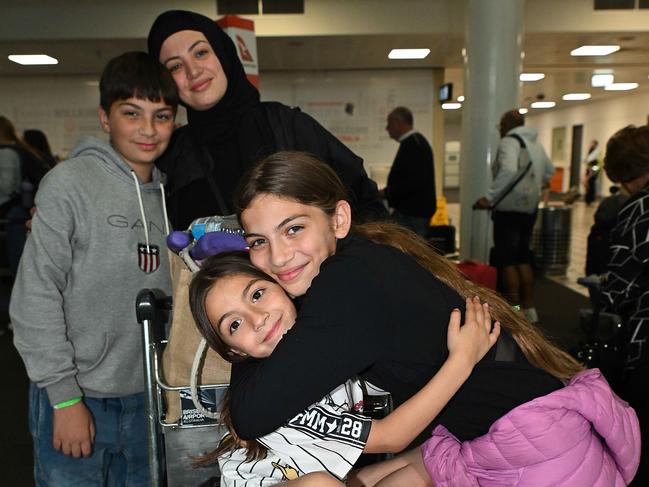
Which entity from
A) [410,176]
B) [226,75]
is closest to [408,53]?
[410,176]

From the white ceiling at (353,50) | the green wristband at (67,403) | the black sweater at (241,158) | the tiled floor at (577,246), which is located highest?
the white ceiling at (353,50)

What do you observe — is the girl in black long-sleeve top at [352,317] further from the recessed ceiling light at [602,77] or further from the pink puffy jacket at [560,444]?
the recessed ceiling light at [602,77]

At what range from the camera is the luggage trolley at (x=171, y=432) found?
1399 millimetres

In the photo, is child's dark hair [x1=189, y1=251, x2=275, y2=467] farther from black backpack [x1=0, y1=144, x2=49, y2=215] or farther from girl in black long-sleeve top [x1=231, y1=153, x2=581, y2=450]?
black backpack [x1=0, y1=144, x2=49, y2=215]

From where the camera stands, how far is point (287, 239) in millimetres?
1338

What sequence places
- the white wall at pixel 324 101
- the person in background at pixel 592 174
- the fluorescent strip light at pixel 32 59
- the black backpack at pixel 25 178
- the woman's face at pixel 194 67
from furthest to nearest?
the person in background at pixel 592 174
the white wall at pixel 324 101
the fluorescent strip light at pixel 32 59
the black backpack at pixel 25 178
the woman's face at pixel 194 67

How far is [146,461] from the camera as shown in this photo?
1770 mm

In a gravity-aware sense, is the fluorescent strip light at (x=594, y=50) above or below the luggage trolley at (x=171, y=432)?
above

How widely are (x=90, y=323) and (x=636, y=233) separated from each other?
2.47 m

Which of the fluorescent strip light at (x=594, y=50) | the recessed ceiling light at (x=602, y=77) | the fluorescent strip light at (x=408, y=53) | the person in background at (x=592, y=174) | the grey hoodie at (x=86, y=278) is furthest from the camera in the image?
the person in background at (x=592, y=174)

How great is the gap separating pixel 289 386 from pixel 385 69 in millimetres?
11670

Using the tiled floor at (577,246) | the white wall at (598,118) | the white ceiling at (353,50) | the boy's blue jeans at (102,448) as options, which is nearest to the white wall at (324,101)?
the white ceiling at (353,50)

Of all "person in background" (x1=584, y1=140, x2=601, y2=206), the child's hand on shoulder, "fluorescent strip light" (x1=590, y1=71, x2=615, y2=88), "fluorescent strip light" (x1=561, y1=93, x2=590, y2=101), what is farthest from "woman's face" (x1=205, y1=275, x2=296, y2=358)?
"fluorescent strip light" (x1=561, y1=93, x2=590, y2=101)

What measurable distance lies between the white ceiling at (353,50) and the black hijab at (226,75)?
299 inches
